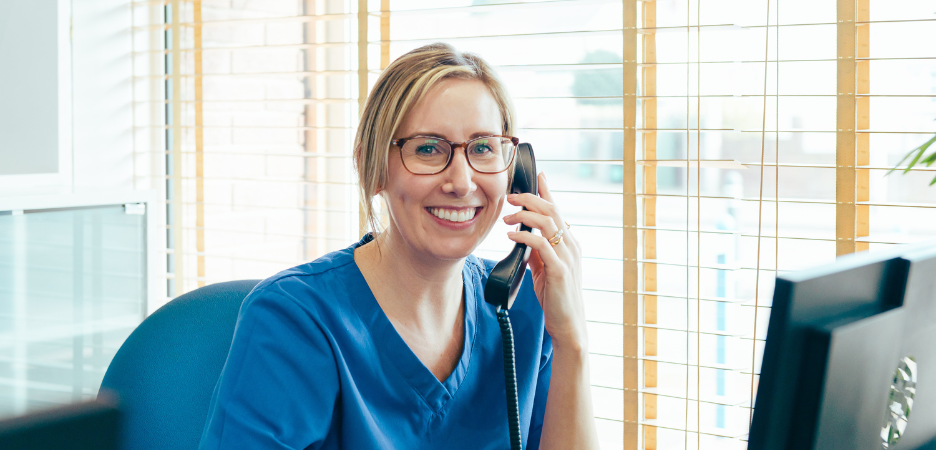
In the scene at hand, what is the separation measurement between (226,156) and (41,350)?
36.5 inches

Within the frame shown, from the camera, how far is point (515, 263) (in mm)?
1095

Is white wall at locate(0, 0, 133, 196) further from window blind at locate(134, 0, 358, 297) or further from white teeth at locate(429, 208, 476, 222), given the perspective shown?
white teeth at locate(429, 208, 476, 222)

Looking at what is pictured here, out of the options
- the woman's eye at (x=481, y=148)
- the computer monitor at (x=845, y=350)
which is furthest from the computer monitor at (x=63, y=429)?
the woman's eye at (x=481, y=148)

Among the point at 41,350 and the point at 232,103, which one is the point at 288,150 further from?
the point at 41,350

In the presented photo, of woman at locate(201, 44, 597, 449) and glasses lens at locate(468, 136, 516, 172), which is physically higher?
glasses lens at locate(468, 136, 516, 172)

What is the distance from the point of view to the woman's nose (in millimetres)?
1051

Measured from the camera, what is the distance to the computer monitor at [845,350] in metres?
0.55

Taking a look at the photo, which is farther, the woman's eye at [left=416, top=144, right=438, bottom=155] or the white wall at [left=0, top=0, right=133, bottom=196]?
the white wall at [left=0, top=0, right=133, bottom=196]

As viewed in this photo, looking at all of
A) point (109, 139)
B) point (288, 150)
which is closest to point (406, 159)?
point (288, 150)

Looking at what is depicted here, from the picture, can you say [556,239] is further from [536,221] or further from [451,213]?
[451,213]

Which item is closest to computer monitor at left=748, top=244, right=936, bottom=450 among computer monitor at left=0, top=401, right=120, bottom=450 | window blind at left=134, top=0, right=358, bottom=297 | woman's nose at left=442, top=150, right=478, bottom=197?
computer monitor at left=0, top=401, right=120, bottom=450

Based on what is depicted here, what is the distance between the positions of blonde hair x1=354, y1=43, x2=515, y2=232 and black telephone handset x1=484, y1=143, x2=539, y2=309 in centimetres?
9

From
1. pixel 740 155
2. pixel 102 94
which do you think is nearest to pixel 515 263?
pixel 740 155

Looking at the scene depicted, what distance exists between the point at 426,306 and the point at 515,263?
0.17 m
